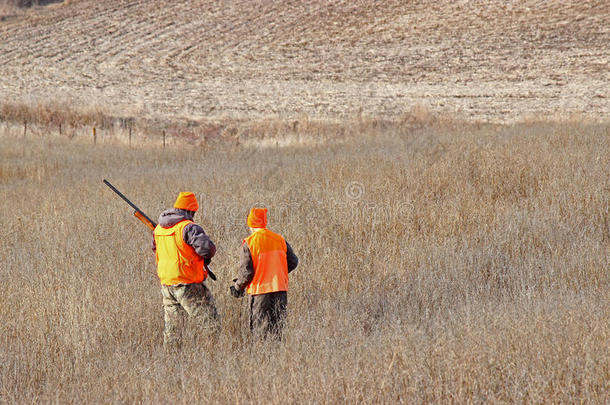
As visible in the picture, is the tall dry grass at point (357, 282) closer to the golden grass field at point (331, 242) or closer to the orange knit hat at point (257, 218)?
the golden grass field at point (331, 242)

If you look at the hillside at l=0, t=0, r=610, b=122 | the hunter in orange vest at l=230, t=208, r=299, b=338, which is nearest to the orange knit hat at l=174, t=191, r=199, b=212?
the hunter in orange vest at l=230, t=208, r=299, b=338

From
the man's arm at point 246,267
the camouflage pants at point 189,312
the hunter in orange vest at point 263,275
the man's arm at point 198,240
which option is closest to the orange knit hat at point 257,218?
the hunter in orange vest at point 263,275

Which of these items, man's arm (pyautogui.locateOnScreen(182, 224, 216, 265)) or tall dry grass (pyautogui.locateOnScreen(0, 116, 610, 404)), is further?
man's arm (pyautogui.locateOnScreen(182, 224, 216, 265))

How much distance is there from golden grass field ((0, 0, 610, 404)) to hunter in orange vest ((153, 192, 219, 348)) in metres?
0.22

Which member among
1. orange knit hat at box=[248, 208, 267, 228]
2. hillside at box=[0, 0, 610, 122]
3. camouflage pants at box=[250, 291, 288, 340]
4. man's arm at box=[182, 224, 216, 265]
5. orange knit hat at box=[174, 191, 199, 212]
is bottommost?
camouflage pants at box=[250, 291, 288, 340]

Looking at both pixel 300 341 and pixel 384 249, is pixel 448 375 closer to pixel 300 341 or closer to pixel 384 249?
pixel 300 341

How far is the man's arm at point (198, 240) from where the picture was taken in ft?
16.1

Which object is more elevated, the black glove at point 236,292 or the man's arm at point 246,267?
the man's arm at point 246,267

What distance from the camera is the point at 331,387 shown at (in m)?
3.93

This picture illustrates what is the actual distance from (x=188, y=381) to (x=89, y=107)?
74.7 ft

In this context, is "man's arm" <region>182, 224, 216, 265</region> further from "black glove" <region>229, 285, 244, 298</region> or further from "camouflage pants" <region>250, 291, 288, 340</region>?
"camouflage pants" <region>250, 291, 288, 340</region>

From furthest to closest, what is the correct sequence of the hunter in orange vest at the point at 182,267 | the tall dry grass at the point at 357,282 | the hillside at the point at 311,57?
1. the hillside at the point at 311,57
2. the hunter in orange vest at the point at 182,267
3. the tall dry grass at the point at 357,282

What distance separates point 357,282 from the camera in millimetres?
6625

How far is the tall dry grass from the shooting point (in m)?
4.08
